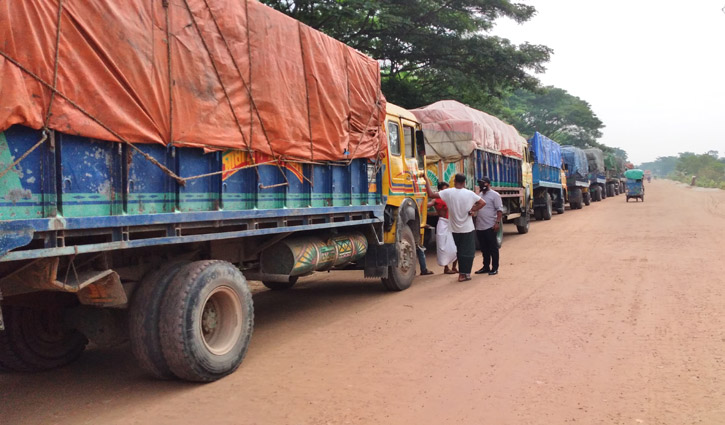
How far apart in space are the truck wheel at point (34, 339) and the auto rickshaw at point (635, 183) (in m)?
31.0

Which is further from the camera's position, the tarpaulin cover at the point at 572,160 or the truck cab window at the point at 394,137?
the tarpaulin cover at the point at 572,160

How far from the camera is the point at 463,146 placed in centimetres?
1184

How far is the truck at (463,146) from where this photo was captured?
1188cm

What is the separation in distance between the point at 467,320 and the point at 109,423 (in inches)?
150

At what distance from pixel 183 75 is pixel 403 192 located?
15.0 feet

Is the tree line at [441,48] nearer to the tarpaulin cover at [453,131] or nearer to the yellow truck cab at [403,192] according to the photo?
the tarpaulin cover at [453,131]

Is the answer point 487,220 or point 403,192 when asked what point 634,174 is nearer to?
point 487,220

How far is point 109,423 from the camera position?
3676 mm

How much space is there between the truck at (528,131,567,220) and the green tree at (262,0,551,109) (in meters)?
2.30

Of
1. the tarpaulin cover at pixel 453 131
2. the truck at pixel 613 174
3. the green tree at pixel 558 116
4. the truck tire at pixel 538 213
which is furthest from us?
the green tree at pixel 558 116

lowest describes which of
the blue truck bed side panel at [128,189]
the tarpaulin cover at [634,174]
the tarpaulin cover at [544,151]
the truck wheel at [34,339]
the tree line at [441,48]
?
the truck wheel at [34,339]

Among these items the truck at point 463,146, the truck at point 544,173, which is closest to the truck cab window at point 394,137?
the truck at point 463,146

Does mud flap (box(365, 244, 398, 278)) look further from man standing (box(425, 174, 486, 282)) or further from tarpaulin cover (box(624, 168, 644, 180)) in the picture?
tarpaulin cover (box(624, 168, 644, 180))

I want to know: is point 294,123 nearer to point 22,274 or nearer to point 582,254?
point 22,274
